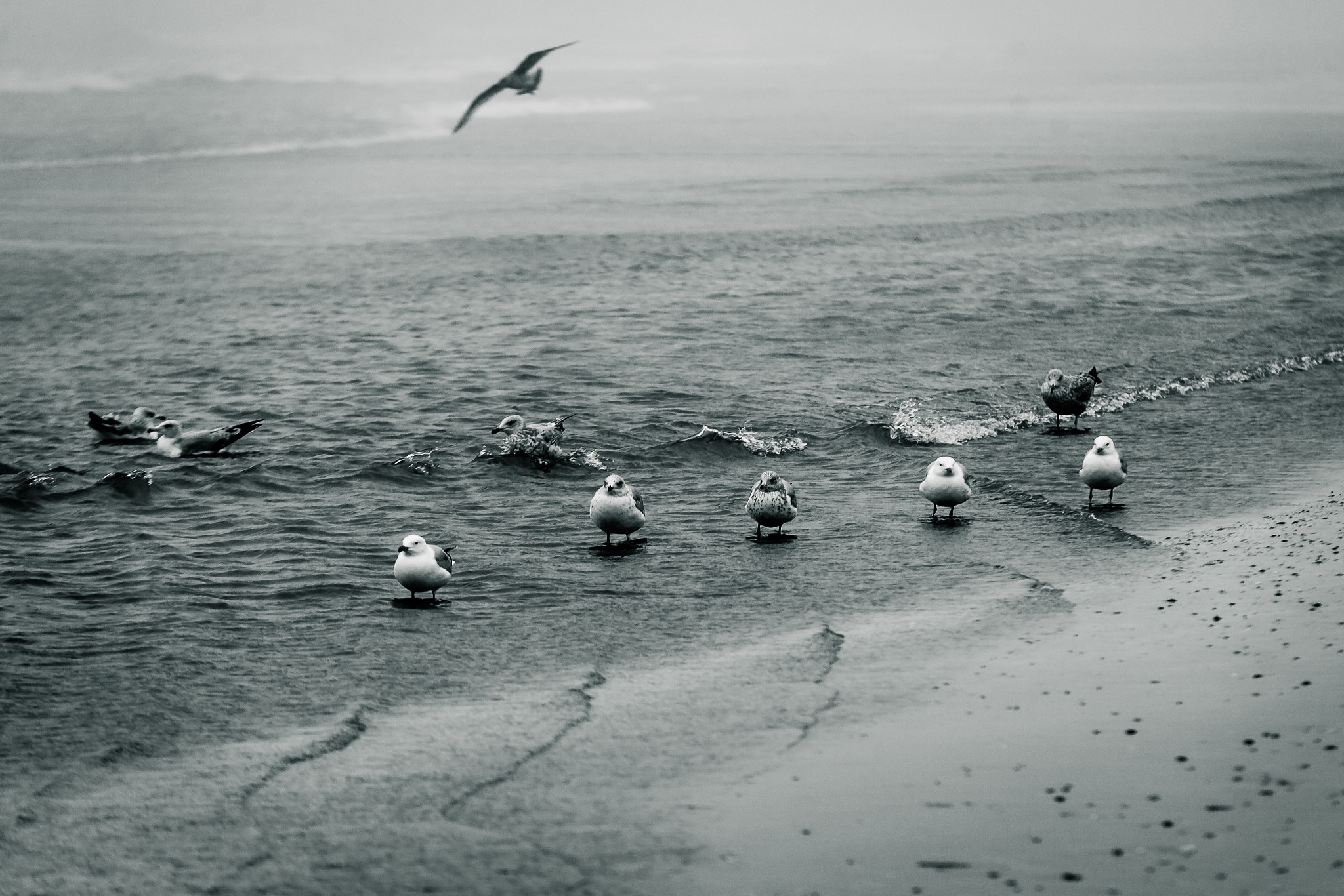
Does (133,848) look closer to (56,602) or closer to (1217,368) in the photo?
(56,602)

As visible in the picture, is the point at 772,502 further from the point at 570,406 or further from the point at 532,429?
the point at 570,406

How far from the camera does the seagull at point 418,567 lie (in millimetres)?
10016

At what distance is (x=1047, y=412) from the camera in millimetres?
16359

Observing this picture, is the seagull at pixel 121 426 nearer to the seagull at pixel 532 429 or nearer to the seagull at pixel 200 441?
the seagull at pixel 200 441

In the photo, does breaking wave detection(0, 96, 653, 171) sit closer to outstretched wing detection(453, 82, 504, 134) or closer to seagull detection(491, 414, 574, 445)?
outstretched wing detection(453, 82, 504, 134)

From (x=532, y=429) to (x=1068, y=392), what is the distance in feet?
19.3

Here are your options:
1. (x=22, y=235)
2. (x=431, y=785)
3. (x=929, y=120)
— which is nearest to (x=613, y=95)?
(x=929, y=120)

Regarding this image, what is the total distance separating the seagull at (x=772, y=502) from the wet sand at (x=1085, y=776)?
2473 mm

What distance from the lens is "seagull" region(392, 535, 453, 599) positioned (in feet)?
32.9

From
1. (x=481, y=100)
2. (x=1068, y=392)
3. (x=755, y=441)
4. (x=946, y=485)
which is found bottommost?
(x=755, y=441)

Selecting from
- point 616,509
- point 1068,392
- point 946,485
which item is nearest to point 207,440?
point 616,509

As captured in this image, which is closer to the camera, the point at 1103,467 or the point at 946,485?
the point at 946,485

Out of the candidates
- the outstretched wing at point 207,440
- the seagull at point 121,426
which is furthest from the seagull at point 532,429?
the seagull at point 121,426

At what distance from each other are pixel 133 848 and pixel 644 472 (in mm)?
8070
